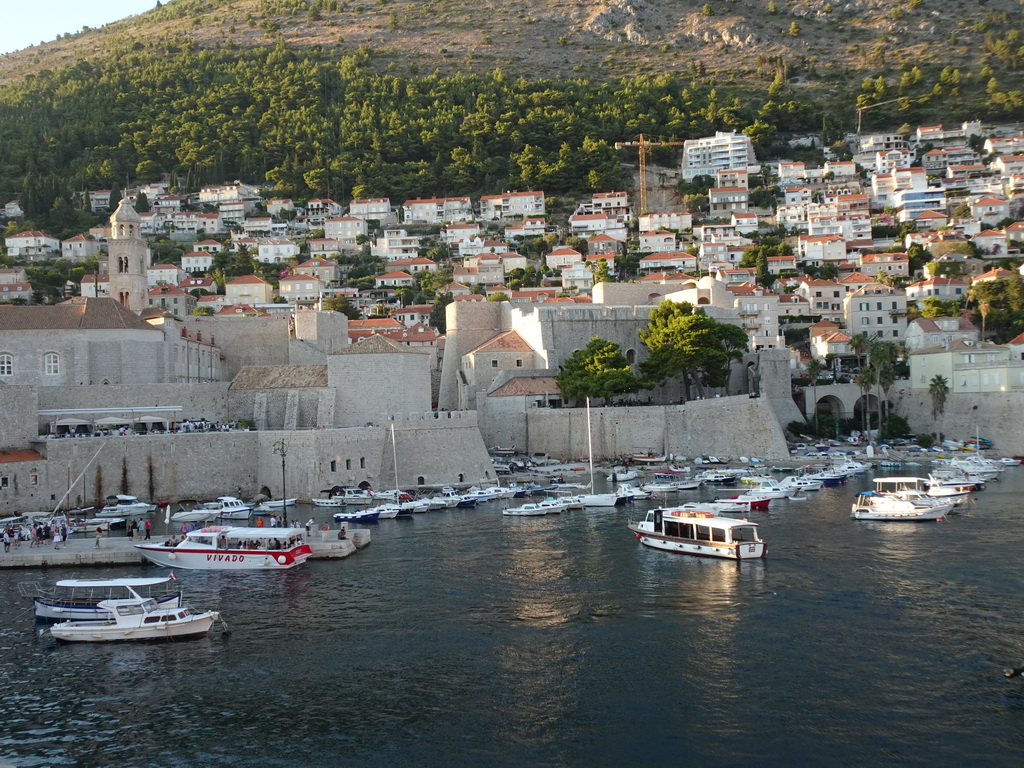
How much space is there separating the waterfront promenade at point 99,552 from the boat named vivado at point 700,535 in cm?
788

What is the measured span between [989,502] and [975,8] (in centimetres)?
14113

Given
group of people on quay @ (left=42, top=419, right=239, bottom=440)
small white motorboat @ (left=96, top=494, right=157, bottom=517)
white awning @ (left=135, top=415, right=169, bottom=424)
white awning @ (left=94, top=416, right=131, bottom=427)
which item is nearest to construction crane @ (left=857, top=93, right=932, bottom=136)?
group of people on quay @ (left=42, top=419, right=239, bottom=440)

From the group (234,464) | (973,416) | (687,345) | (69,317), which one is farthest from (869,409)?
(69,317)

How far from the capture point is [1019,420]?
41.4 m

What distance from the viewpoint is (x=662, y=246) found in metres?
81.0

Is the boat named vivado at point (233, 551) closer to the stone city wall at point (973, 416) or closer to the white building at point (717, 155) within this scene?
the stone city wall at point (973, 416)

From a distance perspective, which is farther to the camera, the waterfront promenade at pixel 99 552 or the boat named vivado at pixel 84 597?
the waterfront promenade at pixel 99 552

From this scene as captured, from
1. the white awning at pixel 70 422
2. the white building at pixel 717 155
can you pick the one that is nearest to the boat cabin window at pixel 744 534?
the white awning at pixel 70 422

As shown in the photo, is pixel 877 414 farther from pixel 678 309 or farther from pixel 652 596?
pixel 652 596

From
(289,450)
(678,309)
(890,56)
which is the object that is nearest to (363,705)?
(289,450)

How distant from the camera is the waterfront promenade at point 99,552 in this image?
77.8ft

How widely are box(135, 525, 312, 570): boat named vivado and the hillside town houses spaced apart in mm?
29221

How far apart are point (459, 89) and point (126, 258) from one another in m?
84.1

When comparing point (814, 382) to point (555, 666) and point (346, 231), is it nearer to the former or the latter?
point (555, 666)
